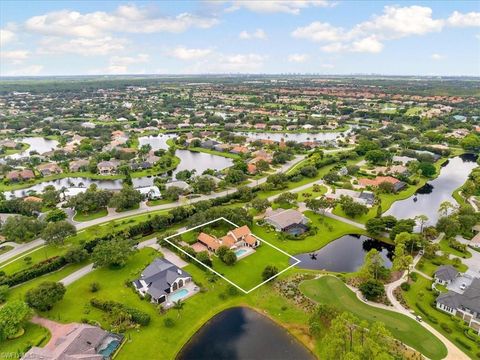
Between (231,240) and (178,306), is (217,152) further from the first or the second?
(178,306)

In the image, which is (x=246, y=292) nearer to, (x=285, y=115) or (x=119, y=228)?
(x=119, y=228)

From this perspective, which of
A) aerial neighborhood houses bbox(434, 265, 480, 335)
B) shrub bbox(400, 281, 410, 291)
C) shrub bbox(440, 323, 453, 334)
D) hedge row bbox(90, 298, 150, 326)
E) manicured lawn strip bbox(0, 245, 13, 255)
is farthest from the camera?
manicured lawn strip bbox(0, 245, 13, 255)

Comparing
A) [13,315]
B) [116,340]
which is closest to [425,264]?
[116,340]

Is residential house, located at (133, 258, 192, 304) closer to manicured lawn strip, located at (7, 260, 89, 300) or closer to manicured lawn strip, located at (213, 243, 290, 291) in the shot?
manicured lawn strip, located at (213, 243, 290, 291)

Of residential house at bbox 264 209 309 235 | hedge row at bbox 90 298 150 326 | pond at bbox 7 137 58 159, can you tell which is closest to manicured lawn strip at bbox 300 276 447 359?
residential house at bbox 264 209 309 235

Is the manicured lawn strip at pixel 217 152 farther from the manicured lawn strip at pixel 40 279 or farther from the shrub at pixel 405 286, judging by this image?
the shrub at pixel 405 286

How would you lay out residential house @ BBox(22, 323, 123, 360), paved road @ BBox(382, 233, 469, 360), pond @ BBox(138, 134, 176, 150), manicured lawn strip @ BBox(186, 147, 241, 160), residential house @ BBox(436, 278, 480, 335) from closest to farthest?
residential house @ BBox(22, 323, 123, 360) → paved road @ BBox(382, 233, 469, 360) → residential house @ BBox(436, 278, 480, 335) → manicured lawn strip @ BBox(186, 147, 241, 160) → pond @ BBox(138, 134, 176, 150)

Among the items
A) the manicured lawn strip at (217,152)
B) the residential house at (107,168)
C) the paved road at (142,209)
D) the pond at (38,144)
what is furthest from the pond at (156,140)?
the paved road at (142,209)
